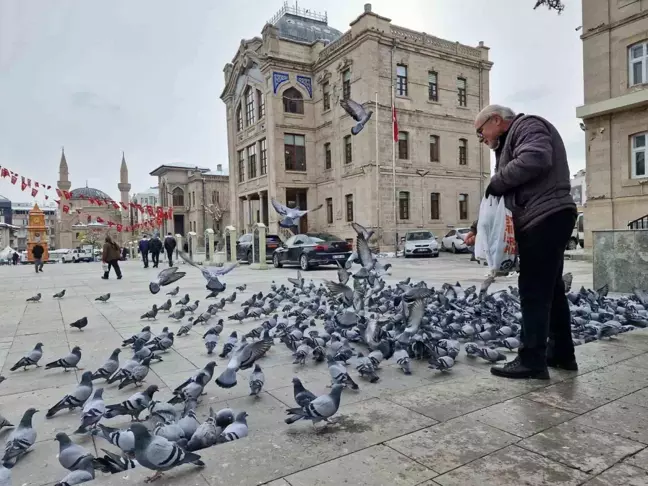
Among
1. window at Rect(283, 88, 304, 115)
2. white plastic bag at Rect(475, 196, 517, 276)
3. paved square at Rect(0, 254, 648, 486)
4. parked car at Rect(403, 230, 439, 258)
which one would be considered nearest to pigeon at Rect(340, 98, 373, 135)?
white plastic bag at Rect(475, 196, 517, 276)

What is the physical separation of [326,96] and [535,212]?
31241 millimetres

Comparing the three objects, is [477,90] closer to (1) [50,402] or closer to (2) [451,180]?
(2) [451,180]

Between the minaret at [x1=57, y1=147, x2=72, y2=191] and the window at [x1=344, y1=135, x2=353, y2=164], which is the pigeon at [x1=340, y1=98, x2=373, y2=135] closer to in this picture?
the window at [x1=344, y1=135, x2=353, y2=164]

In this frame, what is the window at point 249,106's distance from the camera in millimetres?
36156

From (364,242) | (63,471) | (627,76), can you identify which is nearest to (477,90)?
(627,76)

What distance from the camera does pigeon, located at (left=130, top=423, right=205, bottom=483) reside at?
200cm

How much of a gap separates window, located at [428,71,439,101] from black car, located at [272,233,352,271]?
18.2 meters

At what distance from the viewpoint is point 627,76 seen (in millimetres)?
18031

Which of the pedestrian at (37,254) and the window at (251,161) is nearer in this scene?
the pedestrian at (37,254)

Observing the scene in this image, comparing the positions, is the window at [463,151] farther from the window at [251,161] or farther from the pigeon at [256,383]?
the pigeon at [256,383]

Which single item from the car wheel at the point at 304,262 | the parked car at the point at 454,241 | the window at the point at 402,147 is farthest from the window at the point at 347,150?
the car wheel at the point at 304,262

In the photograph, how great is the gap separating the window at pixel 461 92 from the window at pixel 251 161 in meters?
17.0

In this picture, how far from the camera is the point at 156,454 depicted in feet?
6.59

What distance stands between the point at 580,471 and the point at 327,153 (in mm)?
32039
